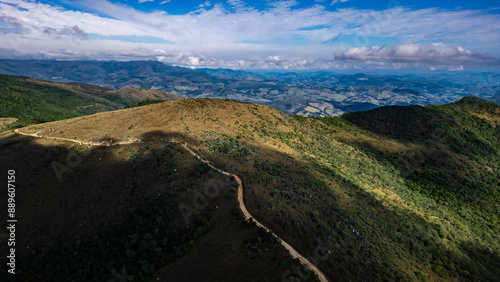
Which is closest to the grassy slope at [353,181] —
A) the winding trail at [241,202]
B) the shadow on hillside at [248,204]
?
the shadow on hillside at [248,204]

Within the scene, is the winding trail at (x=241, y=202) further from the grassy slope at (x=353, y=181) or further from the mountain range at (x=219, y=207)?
the grassy slope at (x=353, y=181)

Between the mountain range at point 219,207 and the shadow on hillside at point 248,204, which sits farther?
the shadow on hillside at point 248,204

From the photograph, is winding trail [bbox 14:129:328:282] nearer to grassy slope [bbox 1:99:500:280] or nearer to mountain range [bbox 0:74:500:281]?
mountain range [bbox 0:74:500:281]

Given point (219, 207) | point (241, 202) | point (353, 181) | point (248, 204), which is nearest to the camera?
point (219, 207)

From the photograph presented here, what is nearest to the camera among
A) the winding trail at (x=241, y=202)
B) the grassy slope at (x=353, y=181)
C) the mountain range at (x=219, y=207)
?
the winding trail at (x=241, y=202)

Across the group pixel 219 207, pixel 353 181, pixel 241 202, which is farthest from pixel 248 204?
pixel 353 181

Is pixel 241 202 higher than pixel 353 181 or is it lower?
higher

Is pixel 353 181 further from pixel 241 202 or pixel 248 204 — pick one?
pixel 241 202

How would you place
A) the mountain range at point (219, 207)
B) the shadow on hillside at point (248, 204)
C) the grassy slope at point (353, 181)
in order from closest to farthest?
1. the mountain range at point (219, 207)
2. the shadow on hillside at point (248, 204)
3. the grassy slope at point (353, 181)
